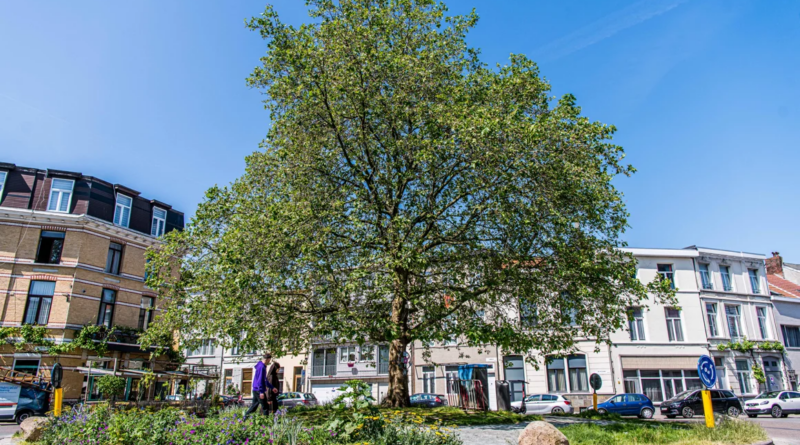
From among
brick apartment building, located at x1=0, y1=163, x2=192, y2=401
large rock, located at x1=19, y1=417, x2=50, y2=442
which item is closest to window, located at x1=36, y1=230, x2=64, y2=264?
brick apartment building, located at x1=0, y1=163, x2=192, y2=401

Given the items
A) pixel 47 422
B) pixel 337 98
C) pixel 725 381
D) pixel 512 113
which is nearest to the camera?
pixel 47 422

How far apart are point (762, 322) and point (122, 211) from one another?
47.0 metres

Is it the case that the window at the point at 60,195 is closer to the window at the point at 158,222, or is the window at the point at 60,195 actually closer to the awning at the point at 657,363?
the window at the point at 158,222

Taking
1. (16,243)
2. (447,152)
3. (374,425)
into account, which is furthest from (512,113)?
(16,243)

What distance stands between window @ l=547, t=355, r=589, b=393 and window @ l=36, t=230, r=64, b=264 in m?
31.9

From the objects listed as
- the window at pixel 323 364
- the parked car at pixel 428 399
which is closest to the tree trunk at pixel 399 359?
the parked car at pixel 428 399

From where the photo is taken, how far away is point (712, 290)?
36.9 metres

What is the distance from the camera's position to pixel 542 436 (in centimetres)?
908

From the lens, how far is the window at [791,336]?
38.2 metres

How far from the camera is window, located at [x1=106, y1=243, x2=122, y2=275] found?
107 feet

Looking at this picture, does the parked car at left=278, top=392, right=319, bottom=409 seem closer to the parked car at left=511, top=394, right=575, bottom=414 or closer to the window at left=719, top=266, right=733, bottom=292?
the parked car at left=511, top=394, right=575, bottom=414

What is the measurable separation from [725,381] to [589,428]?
95.8ft

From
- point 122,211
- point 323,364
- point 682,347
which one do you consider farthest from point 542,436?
point 323,364

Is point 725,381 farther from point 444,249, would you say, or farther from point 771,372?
point 444,249
